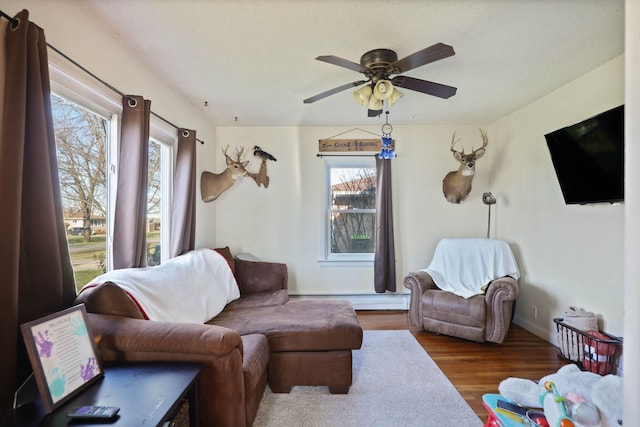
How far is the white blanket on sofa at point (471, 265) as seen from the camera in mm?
3188

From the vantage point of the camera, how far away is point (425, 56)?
175 cm

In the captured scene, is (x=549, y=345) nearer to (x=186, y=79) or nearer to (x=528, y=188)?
(x=528, y=188)

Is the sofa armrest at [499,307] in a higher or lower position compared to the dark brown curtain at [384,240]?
lower

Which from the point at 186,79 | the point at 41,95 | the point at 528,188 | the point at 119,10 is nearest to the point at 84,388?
the point at 41,95

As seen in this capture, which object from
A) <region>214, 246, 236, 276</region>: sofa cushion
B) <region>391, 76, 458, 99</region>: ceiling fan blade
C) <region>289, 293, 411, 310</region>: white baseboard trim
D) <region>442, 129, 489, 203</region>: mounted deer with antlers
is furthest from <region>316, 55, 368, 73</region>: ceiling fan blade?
<region>289, 293, 411, 310</region>: white baseboard trim

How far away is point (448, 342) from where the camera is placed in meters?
2.99

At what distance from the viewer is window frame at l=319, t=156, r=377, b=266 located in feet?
13.1

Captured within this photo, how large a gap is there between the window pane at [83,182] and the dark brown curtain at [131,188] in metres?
0.15

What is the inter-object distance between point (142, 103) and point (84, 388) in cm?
172

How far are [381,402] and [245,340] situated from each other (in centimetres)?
100

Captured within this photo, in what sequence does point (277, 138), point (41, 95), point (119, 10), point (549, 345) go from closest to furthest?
point (41, 95) → point (119, 10) → point (549, 345) → point (277, 138)

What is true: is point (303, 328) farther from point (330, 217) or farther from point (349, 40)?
point (330, 217)

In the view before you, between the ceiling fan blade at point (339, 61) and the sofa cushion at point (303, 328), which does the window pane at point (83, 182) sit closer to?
the sofa cushion at point (303, 328)

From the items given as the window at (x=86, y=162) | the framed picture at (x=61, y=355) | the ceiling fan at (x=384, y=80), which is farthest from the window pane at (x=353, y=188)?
the framed picture at (x=61, y=355)
